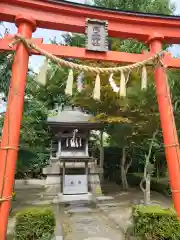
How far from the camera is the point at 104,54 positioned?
540 centimetres

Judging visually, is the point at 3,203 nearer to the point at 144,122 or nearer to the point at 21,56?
the point at 21,56

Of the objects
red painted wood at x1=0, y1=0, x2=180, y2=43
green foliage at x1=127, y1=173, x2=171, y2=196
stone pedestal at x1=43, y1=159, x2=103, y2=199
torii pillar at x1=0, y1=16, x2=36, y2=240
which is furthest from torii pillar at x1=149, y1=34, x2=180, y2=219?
green foliage at x1=127, y1=173, x2=171, y2=196

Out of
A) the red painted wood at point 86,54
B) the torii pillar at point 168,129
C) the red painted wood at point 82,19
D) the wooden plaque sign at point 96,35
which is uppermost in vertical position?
the red painted wood at point 82,19

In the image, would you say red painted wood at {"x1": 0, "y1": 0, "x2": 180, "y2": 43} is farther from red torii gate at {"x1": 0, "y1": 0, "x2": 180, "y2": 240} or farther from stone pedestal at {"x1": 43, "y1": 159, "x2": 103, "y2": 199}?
stone pedestal at {"x1": 43, "y1": 159, "x2": 103, "y2": 199}

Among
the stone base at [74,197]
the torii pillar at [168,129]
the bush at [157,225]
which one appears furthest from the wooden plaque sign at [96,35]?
the stone base at [74,197]

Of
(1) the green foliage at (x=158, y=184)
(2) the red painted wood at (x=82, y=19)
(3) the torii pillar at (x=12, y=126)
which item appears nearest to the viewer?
(3) the torii pillar at (x=12, y=126)

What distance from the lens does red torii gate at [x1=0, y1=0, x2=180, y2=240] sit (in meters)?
4.33

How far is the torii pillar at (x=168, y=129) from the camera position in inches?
192

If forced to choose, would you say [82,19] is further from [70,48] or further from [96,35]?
[70,48]

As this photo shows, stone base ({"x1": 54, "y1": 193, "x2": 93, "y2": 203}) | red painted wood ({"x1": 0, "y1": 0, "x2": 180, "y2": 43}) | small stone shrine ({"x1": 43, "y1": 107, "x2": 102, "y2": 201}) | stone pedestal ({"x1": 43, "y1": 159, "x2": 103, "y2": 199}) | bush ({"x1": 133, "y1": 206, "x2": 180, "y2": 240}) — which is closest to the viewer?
bush ({"x1": 133, "y1": 206, "x2": 180, "y2": 240})

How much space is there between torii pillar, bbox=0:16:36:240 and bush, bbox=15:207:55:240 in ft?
0.86

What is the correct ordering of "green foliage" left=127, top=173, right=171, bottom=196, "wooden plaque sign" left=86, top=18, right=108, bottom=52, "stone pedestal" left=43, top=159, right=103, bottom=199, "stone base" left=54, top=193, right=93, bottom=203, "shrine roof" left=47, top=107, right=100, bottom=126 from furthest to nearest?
"green foliage" left=127, top=173, right=171, bottom=196 → "shrine roof" left=47, top=107, right=100, bottom=126 → "stone pedestal" left=43, top=159, right=103, bottom=199 → "stone base" left=54, top=193, right=93, bottom=203 → "wooden plaque sign" left=86, top=18, right=108, bottom=52

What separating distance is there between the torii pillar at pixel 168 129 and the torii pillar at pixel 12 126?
312 centimetres

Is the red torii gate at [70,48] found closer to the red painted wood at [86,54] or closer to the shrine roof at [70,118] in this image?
the red painted wood at [86,54]
